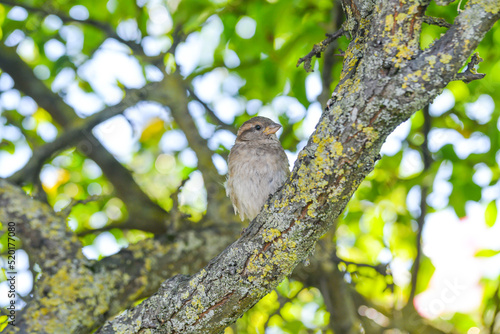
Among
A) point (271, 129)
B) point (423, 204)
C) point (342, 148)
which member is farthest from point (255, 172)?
point (342, 148)

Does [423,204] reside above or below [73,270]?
below

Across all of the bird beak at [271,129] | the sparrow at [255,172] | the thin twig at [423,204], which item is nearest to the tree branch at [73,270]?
the sparrow at [255,172]

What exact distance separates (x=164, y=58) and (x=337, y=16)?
1.86m

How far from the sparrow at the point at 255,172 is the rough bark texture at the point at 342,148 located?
4.83 feet

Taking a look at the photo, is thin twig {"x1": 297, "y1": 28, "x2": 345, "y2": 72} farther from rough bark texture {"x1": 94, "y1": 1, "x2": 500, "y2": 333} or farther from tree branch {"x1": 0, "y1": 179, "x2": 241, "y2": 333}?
tree branch {"x1": 0, "y1": 179, "x2": 241, "y2": 333}

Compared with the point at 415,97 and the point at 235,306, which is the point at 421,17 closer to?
the point at 415,97

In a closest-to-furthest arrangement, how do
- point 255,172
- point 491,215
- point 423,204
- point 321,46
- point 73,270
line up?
point 321,46
point 491,215
point 73,270
point 255,172
point 423,204

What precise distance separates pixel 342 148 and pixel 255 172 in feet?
6.56

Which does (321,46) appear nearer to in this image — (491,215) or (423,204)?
(491,215)

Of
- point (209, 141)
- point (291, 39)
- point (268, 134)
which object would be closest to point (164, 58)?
point (209, 141)

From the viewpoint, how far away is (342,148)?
210 centimetres

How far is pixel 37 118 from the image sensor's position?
623 centimetres

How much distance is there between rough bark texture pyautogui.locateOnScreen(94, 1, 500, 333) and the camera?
6.40ft

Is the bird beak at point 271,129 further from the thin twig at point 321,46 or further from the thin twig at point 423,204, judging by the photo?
the thin twig at point 321,46
